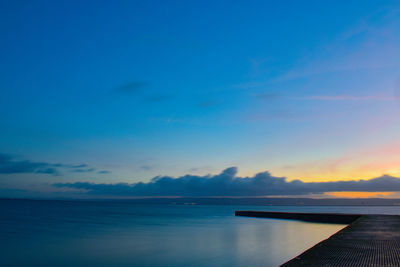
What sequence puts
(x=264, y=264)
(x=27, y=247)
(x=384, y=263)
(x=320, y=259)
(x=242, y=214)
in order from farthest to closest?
(x=242, y=214), (x=27, y=247), (x=264, y=264), (x=320, y=259), (x=384, y=263)

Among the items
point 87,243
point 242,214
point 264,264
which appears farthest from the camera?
point 242,214

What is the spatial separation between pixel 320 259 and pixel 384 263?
1.54 m

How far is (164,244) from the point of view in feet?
74.8

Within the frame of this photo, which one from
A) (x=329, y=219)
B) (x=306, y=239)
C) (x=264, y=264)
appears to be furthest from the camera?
(x=329, y=219)

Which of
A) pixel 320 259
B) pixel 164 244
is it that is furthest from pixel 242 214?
pixel 320 259

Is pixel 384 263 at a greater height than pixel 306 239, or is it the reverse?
pixel 384 263

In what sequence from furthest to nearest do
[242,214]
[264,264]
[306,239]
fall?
[242,214] → [306,239] → [264,264]

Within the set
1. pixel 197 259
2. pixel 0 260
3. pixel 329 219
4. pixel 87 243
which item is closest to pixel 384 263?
pixel 197 259

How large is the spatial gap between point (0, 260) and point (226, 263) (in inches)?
451

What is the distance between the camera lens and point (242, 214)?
2335 inches

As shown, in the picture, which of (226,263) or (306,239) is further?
(306,239)

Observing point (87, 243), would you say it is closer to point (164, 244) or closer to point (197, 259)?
point (164, 244)

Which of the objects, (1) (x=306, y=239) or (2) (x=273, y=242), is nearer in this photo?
(2) (x=273, y=242)

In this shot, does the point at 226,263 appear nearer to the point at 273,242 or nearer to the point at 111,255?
the point at 111,255
